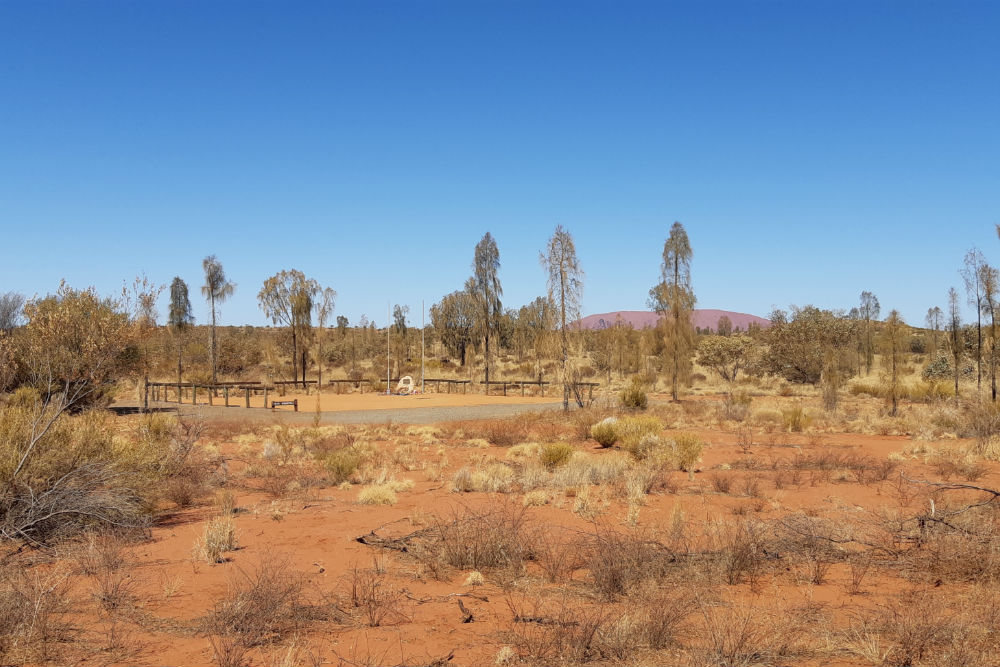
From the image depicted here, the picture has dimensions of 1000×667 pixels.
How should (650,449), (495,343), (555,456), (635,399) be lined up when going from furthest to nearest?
(495,343) < (635,399) < (650,449) < (555,456)

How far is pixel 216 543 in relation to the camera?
25.8 ft

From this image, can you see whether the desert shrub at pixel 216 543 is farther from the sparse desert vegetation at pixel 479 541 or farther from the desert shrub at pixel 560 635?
the desert shrub at pixel 560 635

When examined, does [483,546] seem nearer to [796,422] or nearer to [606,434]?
[606,434]

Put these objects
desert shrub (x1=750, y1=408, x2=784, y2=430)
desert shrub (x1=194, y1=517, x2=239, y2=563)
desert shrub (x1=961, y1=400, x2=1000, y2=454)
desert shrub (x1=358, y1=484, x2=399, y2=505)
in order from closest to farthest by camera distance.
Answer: desert shrub (x1=194, y1=517, x2=239, y2=563) → desert shrub (x1=358, y1=484, x2=399, y2=505) → desert shrub (x1=961, y1=400, x2=1000, y2=454) → desert shrub (x1=750, y1=408, x2=784, y2=430)

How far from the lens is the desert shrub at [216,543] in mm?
7664

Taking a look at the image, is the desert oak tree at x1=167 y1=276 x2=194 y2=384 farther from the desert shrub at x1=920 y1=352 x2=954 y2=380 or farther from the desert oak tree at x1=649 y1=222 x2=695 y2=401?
the desert shrub at x1=920 y1=352 x2=954 y2=380

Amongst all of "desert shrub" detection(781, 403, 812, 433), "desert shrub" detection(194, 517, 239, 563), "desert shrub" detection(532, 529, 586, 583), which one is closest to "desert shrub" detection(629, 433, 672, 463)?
"desert shrub" detection(532, 529, 586, 583)

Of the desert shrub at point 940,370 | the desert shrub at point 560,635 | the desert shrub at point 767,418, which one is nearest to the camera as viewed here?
the desert shrub at point 560,635

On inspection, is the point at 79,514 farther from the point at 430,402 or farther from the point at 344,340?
the point at 344,340

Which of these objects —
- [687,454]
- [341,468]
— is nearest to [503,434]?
[687,454]

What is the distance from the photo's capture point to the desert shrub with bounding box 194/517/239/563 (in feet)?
25.1

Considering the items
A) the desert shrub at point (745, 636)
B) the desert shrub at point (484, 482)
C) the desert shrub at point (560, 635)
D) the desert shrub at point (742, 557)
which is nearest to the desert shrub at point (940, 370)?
the desert shrub at point (484, 482)

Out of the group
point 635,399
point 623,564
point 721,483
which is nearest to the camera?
point 623,564

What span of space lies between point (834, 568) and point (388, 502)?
258 inches
